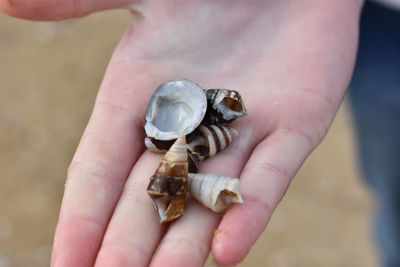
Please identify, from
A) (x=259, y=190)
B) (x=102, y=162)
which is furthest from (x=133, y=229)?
(x=259, y=190)

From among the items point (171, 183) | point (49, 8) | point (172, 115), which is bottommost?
point (172, 115)

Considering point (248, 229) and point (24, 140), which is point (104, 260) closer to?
point (248, 229)

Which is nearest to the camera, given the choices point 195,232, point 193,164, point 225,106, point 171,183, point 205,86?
point 195,232

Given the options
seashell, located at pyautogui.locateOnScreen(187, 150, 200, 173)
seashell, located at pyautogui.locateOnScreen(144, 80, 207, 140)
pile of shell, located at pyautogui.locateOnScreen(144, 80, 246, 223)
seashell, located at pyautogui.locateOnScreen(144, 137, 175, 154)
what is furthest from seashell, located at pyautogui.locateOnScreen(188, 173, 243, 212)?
seashell, located at pyautogui.locateOnScreen(144, 80, 207, 140)

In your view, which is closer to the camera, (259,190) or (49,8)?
(259,190)

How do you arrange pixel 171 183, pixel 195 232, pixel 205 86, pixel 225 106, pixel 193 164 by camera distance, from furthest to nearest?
1. pixel 205 86
2. pixel 225 106
3. pixel 193 164
4. pixel 171 183
5. pixel 195 232

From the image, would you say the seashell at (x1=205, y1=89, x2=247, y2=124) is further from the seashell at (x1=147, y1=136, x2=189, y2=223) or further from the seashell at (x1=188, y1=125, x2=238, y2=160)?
the seashell at (x1=147, y1=136, x2=189, y2=223)

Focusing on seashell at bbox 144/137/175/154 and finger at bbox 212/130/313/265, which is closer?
finger at bbox 212/130/313/265

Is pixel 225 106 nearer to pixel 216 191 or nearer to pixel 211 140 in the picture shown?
pixel 211 140
